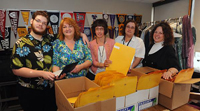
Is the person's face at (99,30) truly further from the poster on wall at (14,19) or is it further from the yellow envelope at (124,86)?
the poster on wall at (14,19)

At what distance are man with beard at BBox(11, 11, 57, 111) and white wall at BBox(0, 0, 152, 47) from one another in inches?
67.9

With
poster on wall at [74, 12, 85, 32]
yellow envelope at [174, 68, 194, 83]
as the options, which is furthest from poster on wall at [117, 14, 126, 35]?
yellow envelope at [174, 68, 194, 83]

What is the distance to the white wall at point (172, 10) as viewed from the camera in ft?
9.64

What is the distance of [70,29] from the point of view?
4.48ft

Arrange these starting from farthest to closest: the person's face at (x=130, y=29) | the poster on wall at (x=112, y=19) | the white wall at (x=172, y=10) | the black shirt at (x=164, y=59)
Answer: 1. the poster on wall at (x=112, y=19)
2. the white wall at (x=172, y=10)
3. the person's face at (x=130, y=29)
4. the black shirt at (x=164, y=59)

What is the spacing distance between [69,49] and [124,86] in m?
0.79

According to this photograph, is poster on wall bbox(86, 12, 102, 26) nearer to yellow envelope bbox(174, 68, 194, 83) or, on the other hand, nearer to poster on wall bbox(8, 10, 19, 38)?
poster on wall bbox(8, 10, 19, 38)

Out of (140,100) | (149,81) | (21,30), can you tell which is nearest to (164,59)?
(149,81)

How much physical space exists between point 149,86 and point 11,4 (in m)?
2.87

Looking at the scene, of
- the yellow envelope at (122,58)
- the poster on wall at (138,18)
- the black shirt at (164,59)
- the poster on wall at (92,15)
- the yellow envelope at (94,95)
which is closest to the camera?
the yellow envelope at (94,95)

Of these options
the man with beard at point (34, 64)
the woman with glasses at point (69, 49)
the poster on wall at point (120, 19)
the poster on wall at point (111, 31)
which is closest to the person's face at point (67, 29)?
the woman with glasses at point (69, 49)

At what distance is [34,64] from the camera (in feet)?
4.00

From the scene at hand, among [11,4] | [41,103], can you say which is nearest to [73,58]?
[41,103]

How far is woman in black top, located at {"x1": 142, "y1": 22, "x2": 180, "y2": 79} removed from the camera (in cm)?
138
